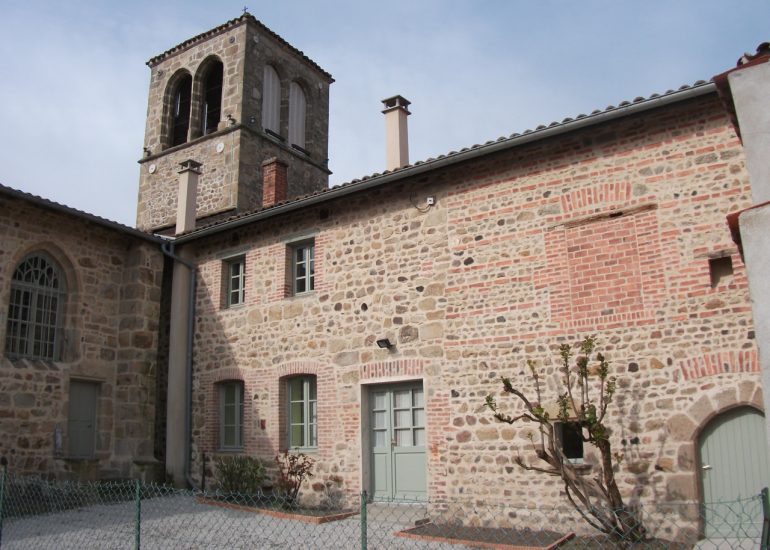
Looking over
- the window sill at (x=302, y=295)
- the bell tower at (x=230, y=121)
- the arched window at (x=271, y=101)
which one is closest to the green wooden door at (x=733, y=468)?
the window sill at (x=302, y=295)

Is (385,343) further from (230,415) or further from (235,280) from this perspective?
(235,280)

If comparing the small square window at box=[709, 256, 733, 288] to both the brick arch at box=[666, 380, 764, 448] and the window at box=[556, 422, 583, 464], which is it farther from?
the window at box=[556, 422, 583, 464]

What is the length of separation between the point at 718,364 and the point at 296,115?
17146mm

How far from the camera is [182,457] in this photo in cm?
1320

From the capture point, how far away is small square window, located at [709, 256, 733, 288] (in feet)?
27.5

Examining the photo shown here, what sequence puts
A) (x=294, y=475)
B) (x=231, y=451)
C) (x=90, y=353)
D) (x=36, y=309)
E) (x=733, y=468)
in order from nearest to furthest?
(x=733, y=468) < (x=294, y=475) < (x=36, y=309) < (x=231, y=451) < (x=90, y=353)

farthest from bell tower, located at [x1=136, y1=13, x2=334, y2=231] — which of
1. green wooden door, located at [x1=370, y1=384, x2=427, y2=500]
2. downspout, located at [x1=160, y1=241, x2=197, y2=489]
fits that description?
green wooden door, located at [x1=370, y1=384, x2=427, y2=500]

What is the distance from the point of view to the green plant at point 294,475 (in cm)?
1135

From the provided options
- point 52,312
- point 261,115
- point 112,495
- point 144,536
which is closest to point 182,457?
point 112,495

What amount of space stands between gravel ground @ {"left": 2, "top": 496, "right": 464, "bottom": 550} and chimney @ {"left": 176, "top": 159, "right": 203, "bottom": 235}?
5842mm

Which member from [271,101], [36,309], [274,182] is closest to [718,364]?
[274,182]

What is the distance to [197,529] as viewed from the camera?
9.23 metres

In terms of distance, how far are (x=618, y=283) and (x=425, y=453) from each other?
363 cm

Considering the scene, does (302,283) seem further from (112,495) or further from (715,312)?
(715,312)
